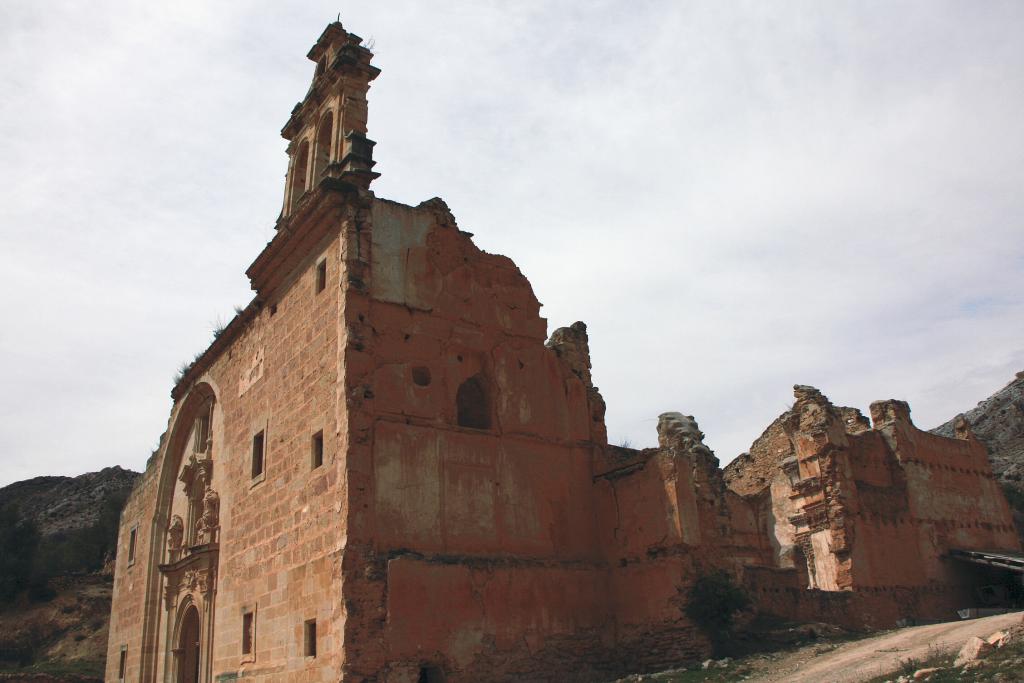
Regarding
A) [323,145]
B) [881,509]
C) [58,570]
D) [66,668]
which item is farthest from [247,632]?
[58,570]

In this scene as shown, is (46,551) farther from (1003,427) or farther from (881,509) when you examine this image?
(1003,427)

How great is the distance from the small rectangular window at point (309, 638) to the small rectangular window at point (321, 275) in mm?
4901

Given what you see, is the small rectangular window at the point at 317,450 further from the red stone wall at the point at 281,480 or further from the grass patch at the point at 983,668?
the grass patch at the point at 983,668

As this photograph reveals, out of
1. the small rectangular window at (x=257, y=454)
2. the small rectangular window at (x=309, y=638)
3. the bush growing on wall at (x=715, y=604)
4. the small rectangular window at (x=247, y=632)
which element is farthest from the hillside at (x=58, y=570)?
the bush growing on wall at (x=715, y=604)

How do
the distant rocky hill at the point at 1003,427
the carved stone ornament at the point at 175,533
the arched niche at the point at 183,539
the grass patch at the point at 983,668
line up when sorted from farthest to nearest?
the distant rocky hill at the point at 1003,427, the carved stone ornament at the point at 175,533, the arched niche at the point at 183,539, the grass patch at the point at 983,668

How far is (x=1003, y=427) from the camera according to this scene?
32969mm

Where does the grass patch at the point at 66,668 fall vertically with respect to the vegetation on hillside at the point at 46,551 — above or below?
below

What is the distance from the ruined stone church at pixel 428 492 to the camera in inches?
436

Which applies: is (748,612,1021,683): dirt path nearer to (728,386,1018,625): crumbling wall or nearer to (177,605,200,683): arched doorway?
(728,386,1018,625): crumbling wall

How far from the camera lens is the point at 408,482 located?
37.3 feet

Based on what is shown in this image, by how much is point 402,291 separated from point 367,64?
5.29 metres

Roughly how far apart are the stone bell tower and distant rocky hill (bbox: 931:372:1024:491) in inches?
981

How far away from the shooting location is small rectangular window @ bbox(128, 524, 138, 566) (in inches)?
831

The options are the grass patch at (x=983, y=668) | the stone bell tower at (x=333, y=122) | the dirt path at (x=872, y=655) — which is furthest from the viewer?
the stone bell tower at (x=333, y=122)
